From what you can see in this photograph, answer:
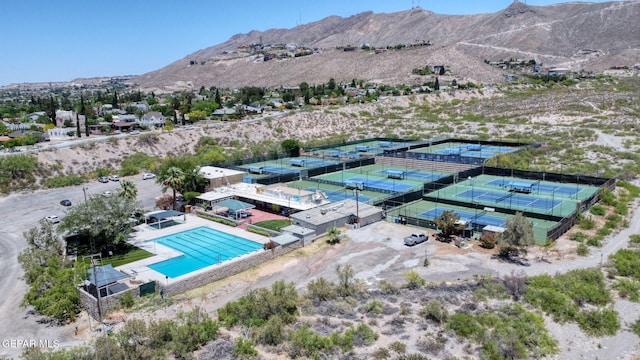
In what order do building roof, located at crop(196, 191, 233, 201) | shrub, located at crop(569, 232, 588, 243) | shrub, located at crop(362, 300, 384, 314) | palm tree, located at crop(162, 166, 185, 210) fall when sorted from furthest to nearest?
building roof, located at crop(196, 191, 233, 201)
palm tree, located at crop(162, 166, 185, 210)
shrub, located at crop(569, 232, 588, 243)
shrub, located at crop(362, 300, 384, 314)

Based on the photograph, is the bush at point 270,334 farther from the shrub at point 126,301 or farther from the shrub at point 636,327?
the shrub at point 636,327

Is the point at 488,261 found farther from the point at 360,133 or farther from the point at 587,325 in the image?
the point at 360,133

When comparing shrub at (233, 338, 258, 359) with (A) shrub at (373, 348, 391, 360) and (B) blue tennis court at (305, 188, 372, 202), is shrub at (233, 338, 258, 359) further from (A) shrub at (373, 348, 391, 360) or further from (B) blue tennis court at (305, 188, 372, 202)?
(B) blue tennis court at (305, 188, 372, 202)

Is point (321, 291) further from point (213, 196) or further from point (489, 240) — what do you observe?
point (213, 196)

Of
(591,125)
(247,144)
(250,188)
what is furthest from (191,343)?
(591,125)

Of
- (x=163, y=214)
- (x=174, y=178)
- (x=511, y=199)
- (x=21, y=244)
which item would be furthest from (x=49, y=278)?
(x=511, y=199)

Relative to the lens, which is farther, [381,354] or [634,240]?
[634,240]

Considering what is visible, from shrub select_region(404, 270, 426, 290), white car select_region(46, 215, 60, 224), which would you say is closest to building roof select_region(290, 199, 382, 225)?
shrub select_region(404, 270, 426, 290)
